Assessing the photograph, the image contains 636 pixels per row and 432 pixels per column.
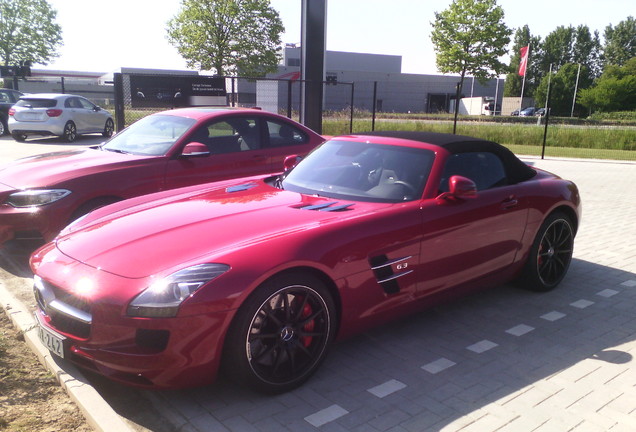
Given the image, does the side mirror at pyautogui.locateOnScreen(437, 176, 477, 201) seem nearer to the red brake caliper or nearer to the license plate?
the red brake caliper

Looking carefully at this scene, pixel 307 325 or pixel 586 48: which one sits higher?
pixel 586 48

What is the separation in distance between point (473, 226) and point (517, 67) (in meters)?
111

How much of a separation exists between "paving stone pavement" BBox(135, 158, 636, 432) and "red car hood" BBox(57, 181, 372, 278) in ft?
2.79

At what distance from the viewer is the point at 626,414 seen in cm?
322

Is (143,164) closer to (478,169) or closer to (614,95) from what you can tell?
(478,169)

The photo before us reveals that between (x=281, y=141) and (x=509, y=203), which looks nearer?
(x=509, y=203)

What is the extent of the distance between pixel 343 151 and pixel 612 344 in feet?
8.42

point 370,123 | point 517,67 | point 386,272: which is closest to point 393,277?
point 386,272

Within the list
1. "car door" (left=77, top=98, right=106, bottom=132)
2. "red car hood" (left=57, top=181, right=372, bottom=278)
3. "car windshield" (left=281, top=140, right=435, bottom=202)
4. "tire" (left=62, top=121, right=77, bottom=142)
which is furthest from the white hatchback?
"car windshield" (left=281, top=140, right=435, bottom=202)

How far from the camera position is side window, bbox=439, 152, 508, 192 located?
4375 mm

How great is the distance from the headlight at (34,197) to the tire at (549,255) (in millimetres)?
4506

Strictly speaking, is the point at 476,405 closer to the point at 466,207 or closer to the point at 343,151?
the point at 466,207

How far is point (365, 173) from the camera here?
4387 millimetres

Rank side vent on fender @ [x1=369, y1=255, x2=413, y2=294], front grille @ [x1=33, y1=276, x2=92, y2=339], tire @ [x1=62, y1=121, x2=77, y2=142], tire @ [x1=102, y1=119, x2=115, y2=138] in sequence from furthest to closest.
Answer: tire @ [x1=102, y1=119, x2=115, y2=138] < tire @ [x1=62, y1=121, x2=77, y2=142] < side vent on fender @ [x1=369, y1=255, x2=413, y2=294] < front grille @ [x1=33, y1=276, x2=92, y2=339]
